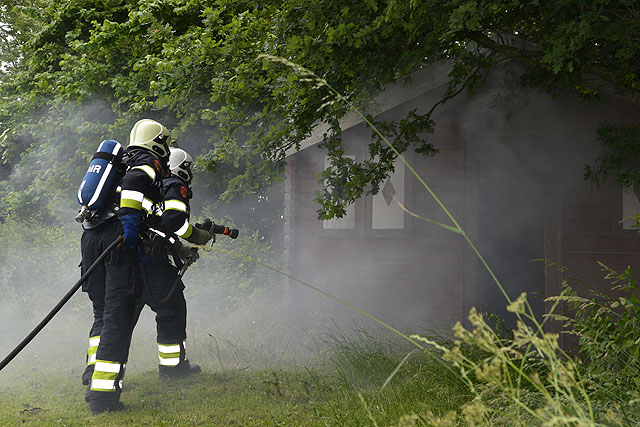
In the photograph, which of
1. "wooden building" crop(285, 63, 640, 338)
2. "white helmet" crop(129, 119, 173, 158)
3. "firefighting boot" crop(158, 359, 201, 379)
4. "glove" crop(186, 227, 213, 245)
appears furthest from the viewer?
"wooden building" crop(285, 63, 640, 338)

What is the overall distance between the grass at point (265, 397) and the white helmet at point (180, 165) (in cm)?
204

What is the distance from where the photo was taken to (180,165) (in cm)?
619

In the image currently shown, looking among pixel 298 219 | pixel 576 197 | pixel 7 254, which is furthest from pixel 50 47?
pixel 576 197

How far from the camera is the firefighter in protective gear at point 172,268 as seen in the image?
19.0ft

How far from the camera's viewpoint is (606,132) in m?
6.64

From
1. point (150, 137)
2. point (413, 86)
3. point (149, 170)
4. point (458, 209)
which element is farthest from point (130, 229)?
point (458, 209)

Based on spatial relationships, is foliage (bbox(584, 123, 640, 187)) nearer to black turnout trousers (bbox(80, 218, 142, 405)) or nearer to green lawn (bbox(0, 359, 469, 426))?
green lawn (bbox(0, 359, 469, 426))

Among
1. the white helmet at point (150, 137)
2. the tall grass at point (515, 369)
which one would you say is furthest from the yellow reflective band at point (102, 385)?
the tall grass at point (515, 369)

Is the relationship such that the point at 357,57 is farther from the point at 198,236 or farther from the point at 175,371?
the point at 175,371

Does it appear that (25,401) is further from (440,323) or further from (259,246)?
(259,246)

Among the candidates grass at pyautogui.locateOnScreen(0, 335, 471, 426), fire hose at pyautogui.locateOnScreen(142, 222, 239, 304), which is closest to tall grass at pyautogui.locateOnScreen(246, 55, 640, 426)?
grass at pyautogui.locateOnScreen(0, 335, 471, 426)

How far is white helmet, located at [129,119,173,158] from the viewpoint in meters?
5.59

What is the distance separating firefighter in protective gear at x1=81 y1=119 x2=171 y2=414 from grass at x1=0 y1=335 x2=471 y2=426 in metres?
0.30

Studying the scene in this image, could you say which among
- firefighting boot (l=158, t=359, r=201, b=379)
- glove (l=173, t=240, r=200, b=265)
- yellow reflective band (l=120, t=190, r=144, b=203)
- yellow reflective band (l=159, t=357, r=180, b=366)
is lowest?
firefighting boot (l=158, t=359, r=201, b=379)
